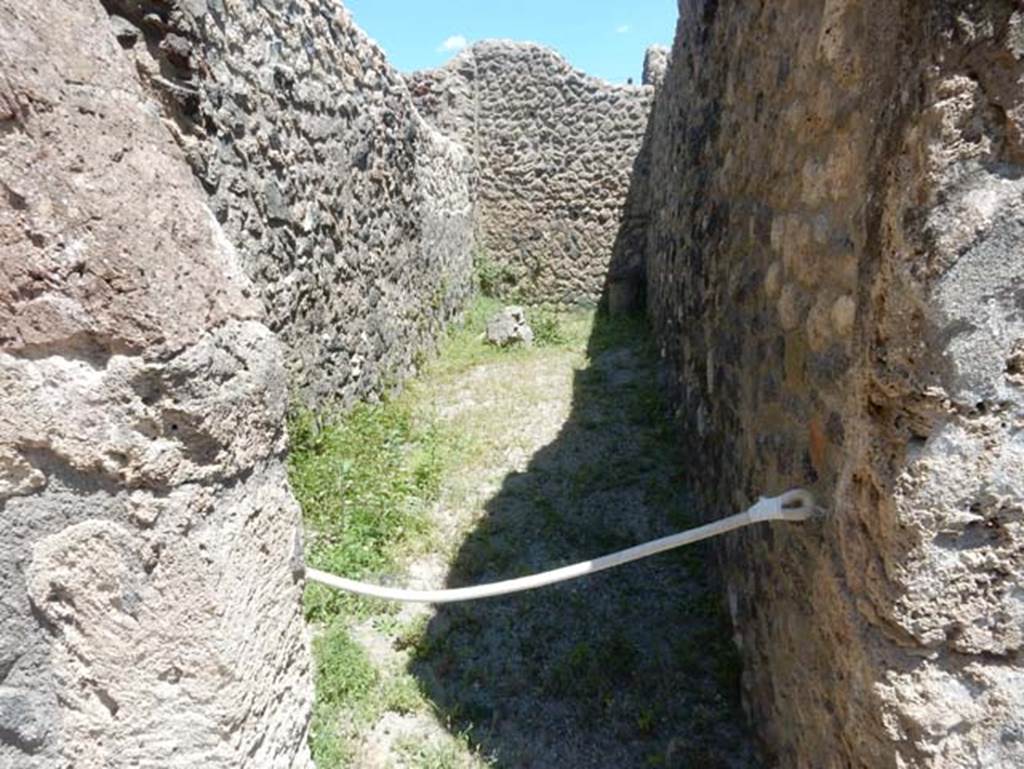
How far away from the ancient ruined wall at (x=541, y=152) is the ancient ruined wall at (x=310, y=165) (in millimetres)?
2223

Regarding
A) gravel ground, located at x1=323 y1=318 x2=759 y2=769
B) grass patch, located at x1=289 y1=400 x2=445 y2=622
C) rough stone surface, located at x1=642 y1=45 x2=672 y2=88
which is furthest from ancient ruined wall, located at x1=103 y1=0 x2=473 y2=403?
rough stone surface, located at x1=642 y1=45 x2=672 y2=88

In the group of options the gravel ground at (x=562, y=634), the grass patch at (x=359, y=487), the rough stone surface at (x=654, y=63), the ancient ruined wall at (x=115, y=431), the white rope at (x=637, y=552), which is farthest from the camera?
the rough stone surface at (x=654, y=63)

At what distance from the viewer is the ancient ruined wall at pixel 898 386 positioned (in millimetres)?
926

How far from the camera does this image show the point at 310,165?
3553mm

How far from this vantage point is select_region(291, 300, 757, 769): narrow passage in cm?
205

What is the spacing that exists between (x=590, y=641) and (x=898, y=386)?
1.71 m

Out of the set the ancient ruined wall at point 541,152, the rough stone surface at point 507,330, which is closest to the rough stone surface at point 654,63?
the ancient ruined wall at point 541,152

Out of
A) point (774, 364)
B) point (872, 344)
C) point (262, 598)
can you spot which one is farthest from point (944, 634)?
point (262, 598)

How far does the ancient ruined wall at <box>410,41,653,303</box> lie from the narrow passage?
11.6 ft

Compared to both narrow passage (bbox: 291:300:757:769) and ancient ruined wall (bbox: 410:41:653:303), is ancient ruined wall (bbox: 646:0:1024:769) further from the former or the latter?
ancient ruined wall (bbox: 410:41:653:303)

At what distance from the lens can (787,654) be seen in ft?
5.49

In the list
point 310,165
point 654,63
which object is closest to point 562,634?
point 310,165

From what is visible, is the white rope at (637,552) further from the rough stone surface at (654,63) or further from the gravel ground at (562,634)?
the rough stone surface at (654,63)

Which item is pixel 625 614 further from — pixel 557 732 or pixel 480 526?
pixel 480 526
